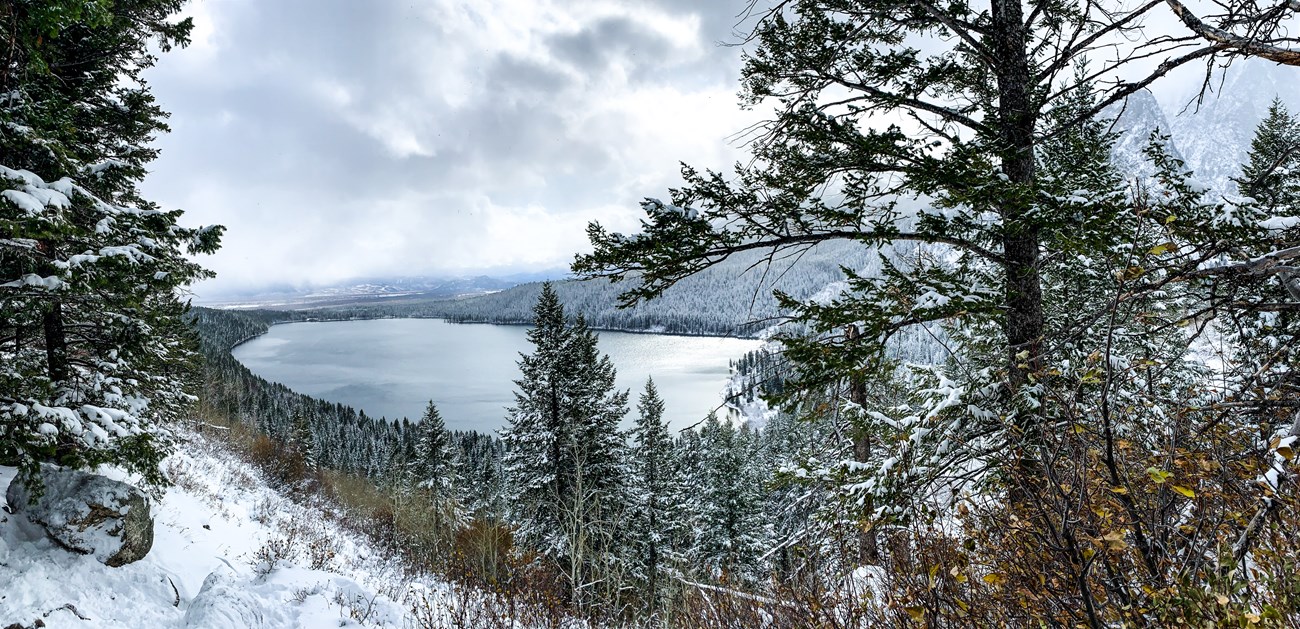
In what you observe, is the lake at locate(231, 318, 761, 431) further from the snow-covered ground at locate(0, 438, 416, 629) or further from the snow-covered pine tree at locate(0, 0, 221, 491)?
the snow-covered pine tree at locate(0, 0, 221, 491)

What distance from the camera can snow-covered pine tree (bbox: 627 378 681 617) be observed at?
60.3 feet

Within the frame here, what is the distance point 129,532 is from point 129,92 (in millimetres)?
6612

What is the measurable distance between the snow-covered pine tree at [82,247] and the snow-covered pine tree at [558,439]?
8.87 metres

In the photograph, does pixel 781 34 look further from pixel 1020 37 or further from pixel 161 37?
pixel 161 37

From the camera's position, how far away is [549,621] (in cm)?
650

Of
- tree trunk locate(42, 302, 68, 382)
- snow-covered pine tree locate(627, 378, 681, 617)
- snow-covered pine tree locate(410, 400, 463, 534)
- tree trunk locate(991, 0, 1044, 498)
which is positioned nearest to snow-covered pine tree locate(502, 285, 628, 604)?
snow-covered pine tree locate(627, 378, 681, 617)

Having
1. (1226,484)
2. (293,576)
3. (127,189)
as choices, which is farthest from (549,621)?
(127,189)

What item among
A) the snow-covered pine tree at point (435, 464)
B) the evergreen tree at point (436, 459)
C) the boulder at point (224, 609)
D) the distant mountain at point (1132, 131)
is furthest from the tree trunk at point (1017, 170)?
the evergreen tree at point (436, 459)

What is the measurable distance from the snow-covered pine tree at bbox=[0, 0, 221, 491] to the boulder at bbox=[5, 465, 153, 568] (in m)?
0.32

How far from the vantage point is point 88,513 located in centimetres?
637

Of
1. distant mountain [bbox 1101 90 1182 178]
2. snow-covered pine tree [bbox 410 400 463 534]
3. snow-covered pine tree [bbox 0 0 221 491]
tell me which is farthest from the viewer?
snow-covered pine tree [bbox 410 400 463 534]

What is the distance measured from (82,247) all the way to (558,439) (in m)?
11.4

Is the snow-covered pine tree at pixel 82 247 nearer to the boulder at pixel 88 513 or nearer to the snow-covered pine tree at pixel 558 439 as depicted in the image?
the boulder at pixel 88 513

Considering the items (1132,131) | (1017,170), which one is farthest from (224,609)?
(1132,131)
